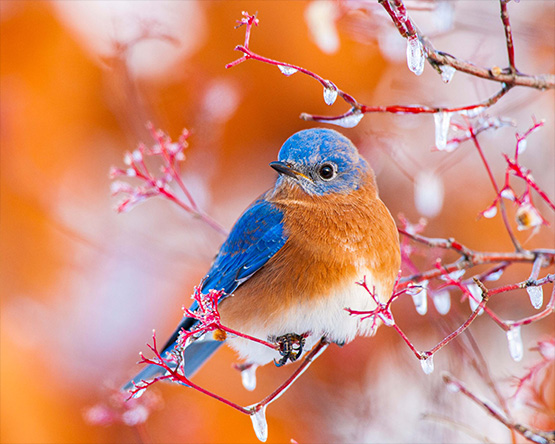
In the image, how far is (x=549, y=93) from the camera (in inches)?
136

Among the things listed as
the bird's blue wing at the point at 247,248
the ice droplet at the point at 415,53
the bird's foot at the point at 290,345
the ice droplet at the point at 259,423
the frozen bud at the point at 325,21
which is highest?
the frozen bud at the point at 325,21

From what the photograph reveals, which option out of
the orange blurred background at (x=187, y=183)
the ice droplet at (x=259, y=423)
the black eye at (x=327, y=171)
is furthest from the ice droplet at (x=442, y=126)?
the orange blurred background at (x=187, y=183)

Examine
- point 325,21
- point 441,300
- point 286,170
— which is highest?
point 325,21

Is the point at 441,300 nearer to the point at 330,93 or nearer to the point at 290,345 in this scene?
the point at 290,345

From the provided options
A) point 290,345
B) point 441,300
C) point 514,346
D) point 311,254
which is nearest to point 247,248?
point 311,254

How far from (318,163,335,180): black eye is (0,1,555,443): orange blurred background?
78cm

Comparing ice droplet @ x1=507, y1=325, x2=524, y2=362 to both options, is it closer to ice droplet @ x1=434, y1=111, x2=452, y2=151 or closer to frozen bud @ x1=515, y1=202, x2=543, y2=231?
frozen bud @ x1=515, y1=202, x2=543, y2=231

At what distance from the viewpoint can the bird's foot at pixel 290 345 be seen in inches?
88.3

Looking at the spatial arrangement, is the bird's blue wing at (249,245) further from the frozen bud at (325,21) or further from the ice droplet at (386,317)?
the frozen bud at (325,21)

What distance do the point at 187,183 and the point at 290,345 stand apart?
163cm

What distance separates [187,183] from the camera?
3621 mm

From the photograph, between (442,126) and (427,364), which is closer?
(427,364)

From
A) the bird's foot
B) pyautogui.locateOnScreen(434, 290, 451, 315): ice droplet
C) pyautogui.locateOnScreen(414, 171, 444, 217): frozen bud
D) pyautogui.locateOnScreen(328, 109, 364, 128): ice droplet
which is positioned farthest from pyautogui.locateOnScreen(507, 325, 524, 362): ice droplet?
pyautogui.locateOnScreen(414, 171, 444, 217): frozen bud

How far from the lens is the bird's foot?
224 cm
